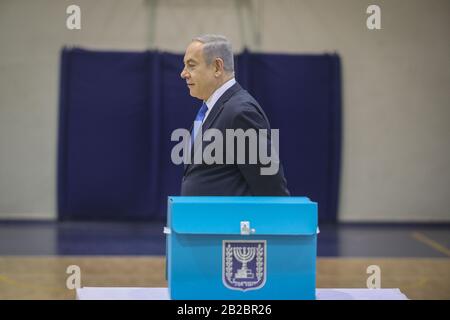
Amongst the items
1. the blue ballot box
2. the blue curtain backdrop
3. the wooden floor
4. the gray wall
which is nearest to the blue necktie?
the blue ballot box

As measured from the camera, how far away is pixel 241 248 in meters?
1.86

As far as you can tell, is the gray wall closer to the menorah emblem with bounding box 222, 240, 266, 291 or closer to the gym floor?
the gym floor

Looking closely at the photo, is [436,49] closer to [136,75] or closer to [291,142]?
[291,142]

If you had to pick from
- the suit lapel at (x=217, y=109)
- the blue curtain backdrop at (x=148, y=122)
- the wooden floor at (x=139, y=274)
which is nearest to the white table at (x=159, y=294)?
the suit lapel at (x=217, y=109)

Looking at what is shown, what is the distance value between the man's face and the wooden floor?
2.66m

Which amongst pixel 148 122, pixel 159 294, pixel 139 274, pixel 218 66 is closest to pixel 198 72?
pixel 218 66

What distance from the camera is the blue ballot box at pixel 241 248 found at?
1857 millimetres

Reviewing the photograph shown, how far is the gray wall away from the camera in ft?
29.7

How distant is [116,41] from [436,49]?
160 inches

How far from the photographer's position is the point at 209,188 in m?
2.35

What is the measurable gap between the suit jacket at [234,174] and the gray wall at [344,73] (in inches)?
270

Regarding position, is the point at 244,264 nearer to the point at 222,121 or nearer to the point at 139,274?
the point at 222,121
